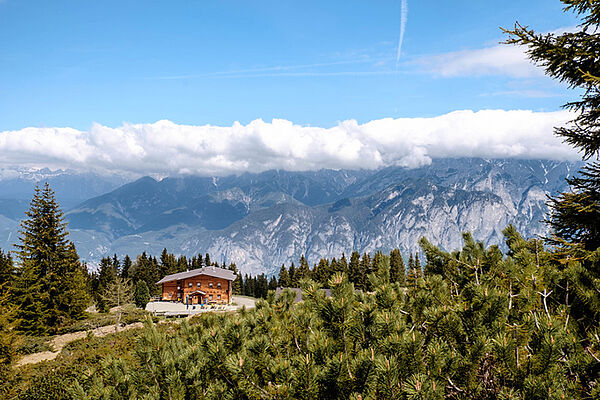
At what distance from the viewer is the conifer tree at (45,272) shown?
35.3 m

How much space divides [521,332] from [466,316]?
1.99 feet

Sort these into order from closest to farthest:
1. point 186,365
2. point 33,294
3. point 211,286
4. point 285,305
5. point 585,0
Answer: point 186,365 < point 285,305 < point 585,0 < point 33,294 < point 211,286

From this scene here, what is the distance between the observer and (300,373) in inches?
134

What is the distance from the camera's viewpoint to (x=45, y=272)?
120 feet

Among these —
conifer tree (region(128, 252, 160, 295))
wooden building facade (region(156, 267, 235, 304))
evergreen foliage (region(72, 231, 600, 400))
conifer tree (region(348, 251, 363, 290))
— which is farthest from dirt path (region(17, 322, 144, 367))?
conifer tree (region(348, 251, 363, 290))

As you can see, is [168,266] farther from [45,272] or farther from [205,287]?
[45,272]

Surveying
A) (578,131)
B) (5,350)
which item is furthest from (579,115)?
(5,350)

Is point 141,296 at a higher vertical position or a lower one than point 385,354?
lower

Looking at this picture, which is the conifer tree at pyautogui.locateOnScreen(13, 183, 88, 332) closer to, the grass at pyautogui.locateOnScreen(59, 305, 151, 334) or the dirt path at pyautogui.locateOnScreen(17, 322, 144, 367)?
the grass at pyautogui.locateOnScreen(59, 305, 151, 334)

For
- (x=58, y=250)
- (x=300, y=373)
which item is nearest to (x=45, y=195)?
(x=58, y=250)

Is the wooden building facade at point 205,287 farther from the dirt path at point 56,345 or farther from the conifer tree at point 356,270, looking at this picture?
the conifer tree at point 356,270

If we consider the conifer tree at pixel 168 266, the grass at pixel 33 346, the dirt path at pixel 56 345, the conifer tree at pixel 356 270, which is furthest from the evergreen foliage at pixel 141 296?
the conifer tree at pixel 356 270

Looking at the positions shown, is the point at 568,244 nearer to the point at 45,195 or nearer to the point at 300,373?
the point at 300,373

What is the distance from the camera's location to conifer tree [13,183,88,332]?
3531 cm
